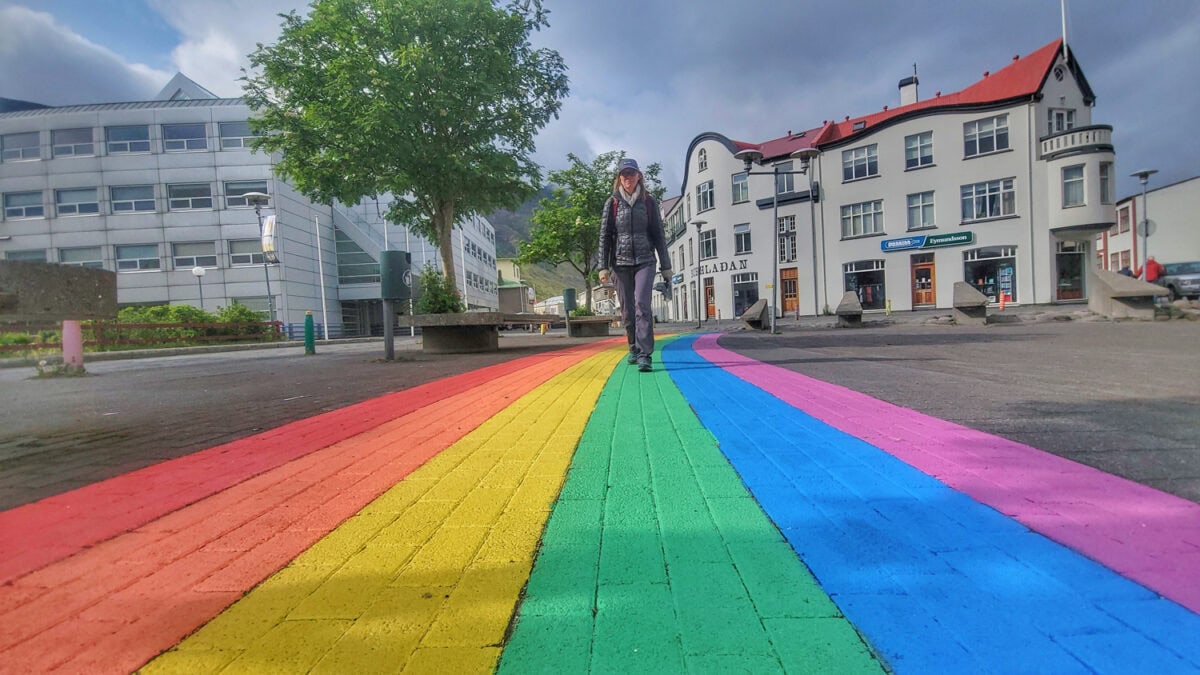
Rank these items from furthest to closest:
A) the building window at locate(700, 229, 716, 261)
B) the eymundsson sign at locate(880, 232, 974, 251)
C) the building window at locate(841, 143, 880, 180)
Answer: the building window at locate(700, 229, 716, 261)
the building window at locate(841, 143, 880, 180)
the eymundsson sign at locate(880, 232, 974, 251)

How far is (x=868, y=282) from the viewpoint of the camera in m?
33.8

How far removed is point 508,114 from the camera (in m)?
12.1

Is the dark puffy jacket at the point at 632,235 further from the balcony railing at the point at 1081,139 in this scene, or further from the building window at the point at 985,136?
the building window at the point at 985,136

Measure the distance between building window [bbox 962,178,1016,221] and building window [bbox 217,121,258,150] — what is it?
42140 millimetres

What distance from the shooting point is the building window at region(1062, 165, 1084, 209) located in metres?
27.3

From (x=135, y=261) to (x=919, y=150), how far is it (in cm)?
4527

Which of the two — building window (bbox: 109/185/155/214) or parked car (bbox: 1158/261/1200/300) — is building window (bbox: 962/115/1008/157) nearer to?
parked car (bbox: 1158/261/1200/300)

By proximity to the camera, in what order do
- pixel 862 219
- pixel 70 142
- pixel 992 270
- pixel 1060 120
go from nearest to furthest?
pixel 70 142, pixel 1060 120, pixel 992 270, pixel 862 219

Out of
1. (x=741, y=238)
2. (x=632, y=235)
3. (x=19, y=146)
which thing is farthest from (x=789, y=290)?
(x=19, y=146)

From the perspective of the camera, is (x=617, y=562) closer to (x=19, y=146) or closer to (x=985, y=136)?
(x=19, y=146)

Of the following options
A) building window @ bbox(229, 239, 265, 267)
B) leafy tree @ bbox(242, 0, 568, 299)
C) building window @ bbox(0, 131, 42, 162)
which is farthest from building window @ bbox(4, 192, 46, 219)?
building window @ bbox(229, 239, 265, 267)

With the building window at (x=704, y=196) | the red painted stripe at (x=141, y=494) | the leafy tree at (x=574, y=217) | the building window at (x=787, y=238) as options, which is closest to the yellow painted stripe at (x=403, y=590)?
the red painted stripe at (x=141, y=494)

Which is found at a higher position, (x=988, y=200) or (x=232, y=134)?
(x=232, y=134)

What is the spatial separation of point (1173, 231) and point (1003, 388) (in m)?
59.1
